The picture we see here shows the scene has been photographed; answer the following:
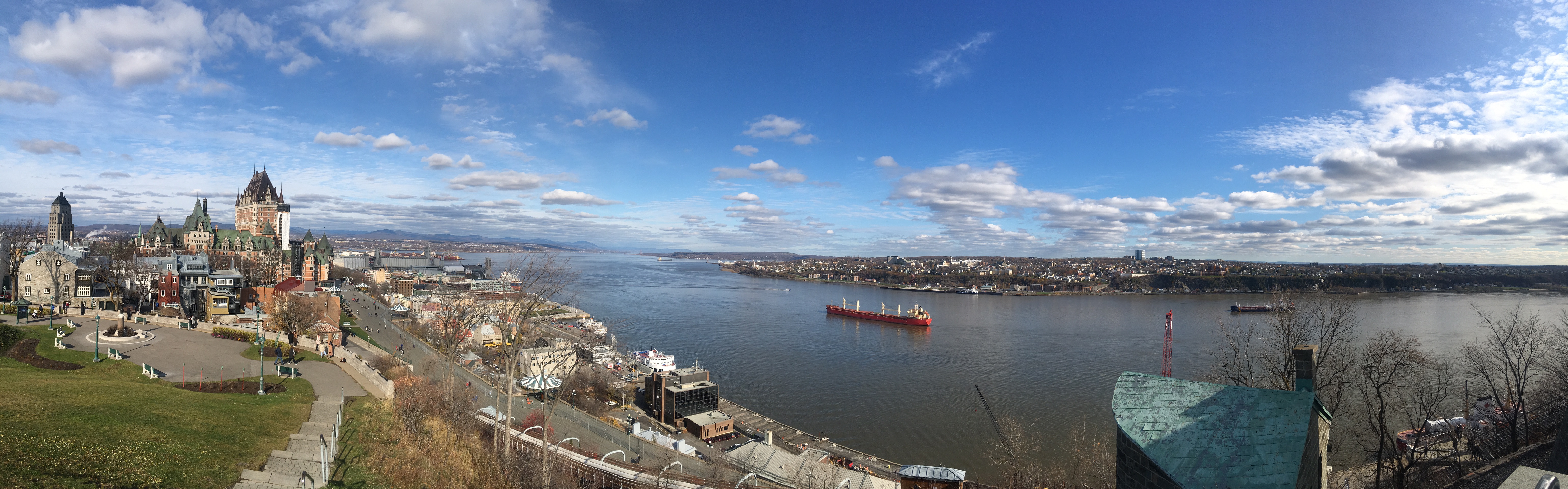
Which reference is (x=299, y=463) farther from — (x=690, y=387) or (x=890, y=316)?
(x=890, y=316)

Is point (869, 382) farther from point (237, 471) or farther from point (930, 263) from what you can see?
point (930, 263)

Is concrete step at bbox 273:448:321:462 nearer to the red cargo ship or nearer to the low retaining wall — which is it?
the low retaining wall

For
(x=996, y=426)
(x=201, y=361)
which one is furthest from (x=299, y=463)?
(x=996, y=426)

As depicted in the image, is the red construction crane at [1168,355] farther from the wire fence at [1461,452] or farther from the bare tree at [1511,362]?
the bare tree at [1511,362]

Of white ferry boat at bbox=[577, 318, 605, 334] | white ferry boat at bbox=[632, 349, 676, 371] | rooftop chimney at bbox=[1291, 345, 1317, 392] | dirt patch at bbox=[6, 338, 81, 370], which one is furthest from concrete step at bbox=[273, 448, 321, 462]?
white ferry boat at bbox=[577, 318, 605, 334]

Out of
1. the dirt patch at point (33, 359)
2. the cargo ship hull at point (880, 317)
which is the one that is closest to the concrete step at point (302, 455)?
the dirt patch at point (33, 359)

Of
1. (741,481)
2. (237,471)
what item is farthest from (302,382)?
(741,481)

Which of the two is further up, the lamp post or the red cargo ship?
the lamp post
